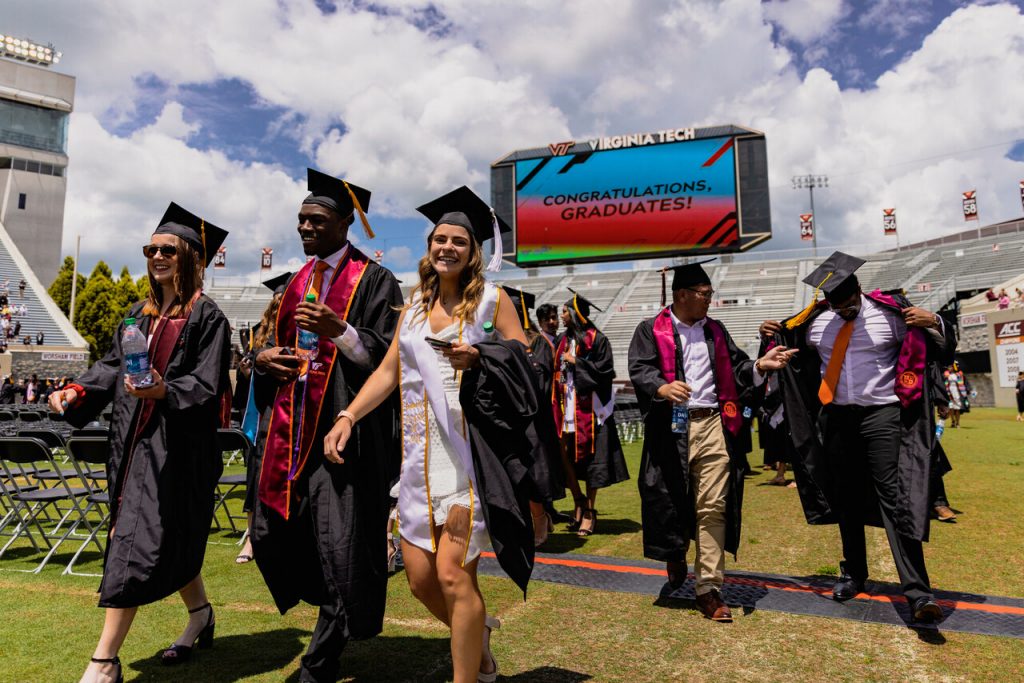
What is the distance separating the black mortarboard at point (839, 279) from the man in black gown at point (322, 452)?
254 centimetres

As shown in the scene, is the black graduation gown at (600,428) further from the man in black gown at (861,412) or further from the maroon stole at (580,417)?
the man in black gown at (861,412)

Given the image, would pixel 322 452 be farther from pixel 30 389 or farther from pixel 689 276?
pixel 30 389

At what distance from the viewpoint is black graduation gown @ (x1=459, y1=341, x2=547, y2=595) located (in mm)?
2430

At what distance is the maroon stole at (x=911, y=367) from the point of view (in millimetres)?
3945

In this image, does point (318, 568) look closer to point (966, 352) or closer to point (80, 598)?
point (80, 598)

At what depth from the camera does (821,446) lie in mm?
4320

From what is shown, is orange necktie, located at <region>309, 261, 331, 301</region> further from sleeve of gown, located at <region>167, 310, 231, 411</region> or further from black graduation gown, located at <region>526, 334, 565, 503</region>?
black graduation gown, located at <region>526, 334, 565, 503</region>

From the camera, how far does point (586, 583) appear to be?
14.4ft

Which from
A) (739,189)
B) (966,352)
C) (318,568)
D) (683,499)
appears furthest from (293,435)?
(966,352)

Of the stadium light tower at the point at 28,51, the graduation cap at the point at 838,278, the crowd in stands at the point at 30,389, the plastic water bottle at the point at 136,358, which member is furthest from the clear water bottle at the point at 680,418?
the stadium light tower at the point at 28,51

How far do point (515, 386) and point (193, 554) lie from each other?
1670 millimetres

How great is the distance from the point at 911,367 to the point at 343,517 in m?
3.19

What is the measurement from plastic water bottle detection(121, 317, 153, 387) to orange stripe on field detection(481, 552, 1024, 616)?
297 cm

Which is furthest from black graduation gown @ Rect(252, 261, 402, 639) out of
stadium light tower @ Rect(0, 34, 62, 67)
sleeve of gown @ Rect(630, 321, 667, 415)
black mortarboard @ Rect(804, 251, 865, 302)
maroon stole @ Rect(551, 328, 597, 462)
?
stadium light tower @ Rect(0, 34, 62, 67)
